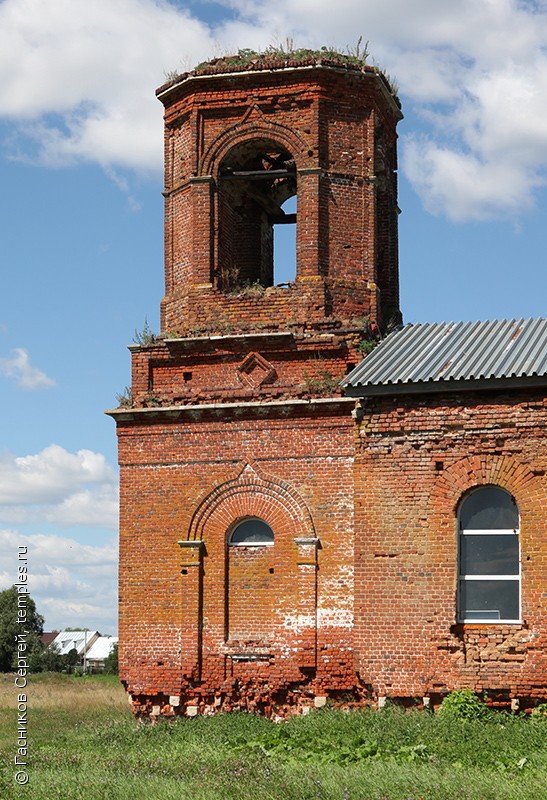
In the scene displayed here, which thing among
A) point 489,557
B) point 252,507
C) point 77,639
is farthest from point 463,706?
point 77,639

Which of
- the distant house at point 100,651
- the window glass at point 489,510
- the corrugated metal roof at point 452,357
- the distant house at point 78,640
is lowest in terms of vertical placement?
the distant house at point 100,651

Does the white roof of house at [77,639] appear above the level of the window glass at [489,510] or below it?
below

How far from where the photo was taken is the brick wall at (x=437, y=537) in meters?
14.3

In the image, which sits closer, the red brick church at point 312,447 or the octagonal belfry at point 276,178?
the red brick church at point 312,447

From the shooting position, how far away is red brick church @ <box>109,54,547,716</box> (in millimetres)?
14695

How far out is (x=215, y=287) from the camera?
57.6 ft

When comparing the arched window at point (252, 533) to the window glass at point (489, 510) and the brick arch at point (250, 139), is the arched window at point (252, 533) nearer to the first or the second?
the window glass at point (489, 510)

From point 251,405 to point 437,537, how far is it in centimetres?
329

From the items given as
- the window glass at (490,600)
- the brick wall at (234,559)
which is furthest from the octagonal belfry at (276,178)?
the window glass at (490,600)

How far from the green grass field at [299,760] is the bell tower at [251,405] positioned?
3.28 ft

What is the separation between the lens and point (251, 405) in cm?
1639

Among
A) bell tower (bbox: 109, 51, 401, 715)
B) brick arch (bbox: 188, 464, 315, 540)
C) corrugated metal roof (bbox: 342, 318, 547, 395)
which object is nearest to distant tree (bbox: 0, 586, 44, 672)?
bell tower (bbox: 109, 51, 401, 715)

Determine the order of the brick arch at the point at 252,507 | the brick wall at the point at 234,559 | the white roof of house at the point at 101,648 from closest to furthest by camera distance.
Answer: the brick wall at the point at 234,559 < the brick arch at the point at 252,507 < the white roof of house at the point at 101,648

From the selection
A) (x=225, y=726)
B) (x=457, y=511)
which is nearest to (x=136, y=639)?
(x=225, y=726)
